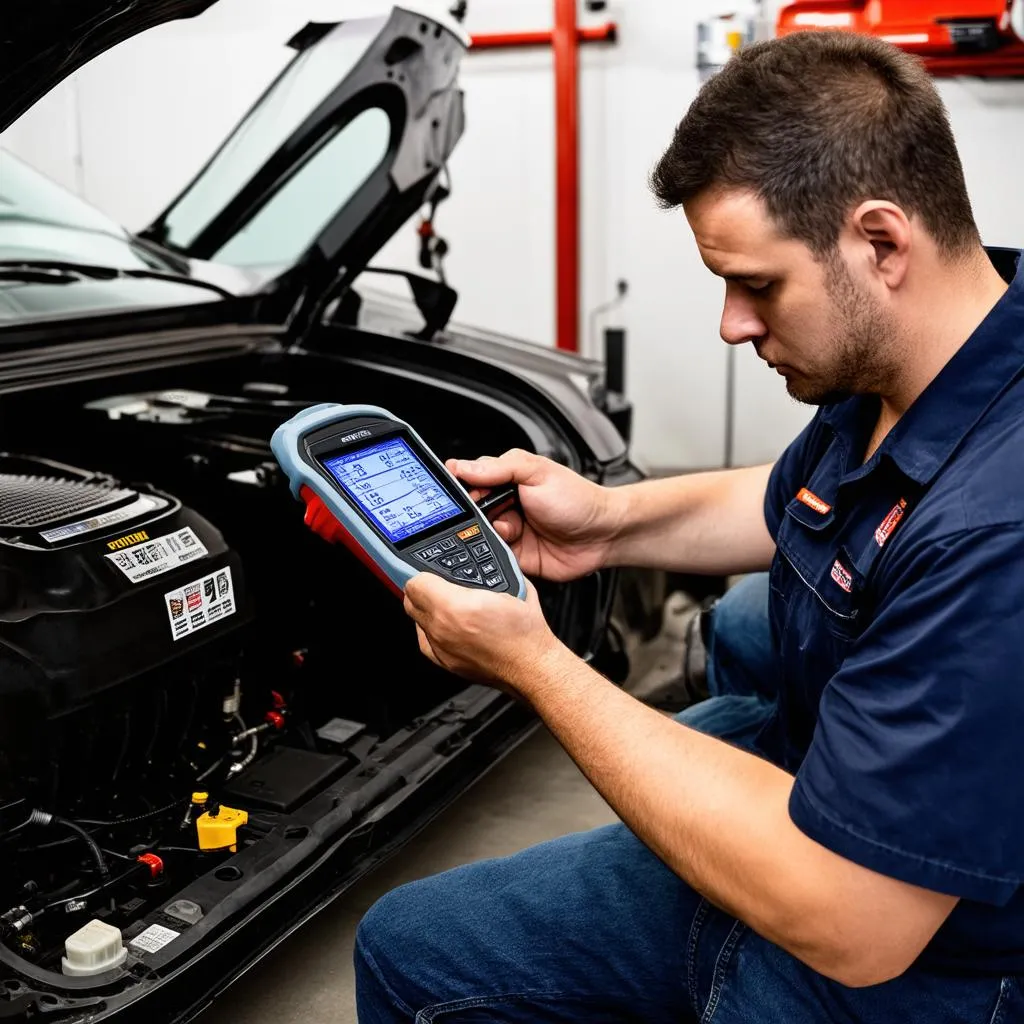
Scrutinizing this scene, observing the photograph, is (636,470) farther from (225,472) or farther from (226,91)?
(226,91)

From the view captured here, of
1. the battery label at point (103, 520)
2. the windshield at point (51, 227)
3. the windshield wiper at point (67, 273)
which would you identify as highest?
the windshield at point (51, 227)

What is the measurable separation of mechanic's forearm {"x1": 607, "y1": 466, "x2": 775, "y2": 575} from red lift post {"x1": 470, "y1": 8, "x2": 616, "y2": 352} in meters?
2.98

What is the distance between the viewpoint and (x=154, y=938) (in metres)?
A: 1.42

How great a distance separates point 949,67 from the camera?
3.50 m

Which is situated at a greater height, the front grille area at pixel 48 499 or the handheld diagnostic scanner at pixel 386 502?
the handheld diagnostic scanner at pixel 386 502

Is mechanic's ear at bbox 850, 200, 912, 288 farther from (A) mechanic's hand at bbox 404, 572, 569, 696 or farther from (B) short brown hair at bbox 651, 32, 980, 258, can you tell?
(A) mechanic's hand at bbox 404, 572, 569, 696

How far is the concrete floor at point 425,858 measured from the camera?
1.79 metres

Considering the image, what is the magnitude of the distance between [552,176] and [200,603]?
10.8ft

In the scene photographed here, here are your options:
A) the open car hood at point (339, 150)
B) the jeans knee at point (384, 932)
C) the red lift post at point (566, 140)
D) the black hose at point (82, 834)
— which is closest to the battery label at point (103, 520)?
the black hose at point (82, 834)

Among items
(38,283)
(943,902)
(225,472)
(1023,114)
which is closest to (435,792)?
(225,472)

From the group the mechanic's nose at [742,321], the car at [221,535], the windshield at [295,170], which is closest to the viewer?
the mechanic's nose at [742,321]

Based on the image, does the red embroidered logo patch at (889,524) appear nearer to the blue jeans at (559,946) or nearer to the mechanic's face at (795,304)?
the mechanic's face at (795,304)

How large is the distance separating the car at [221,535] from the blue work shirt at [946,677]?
0.83 metres

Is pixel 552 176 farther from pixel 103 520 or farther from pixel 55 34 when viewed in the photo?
pixel 55 34
